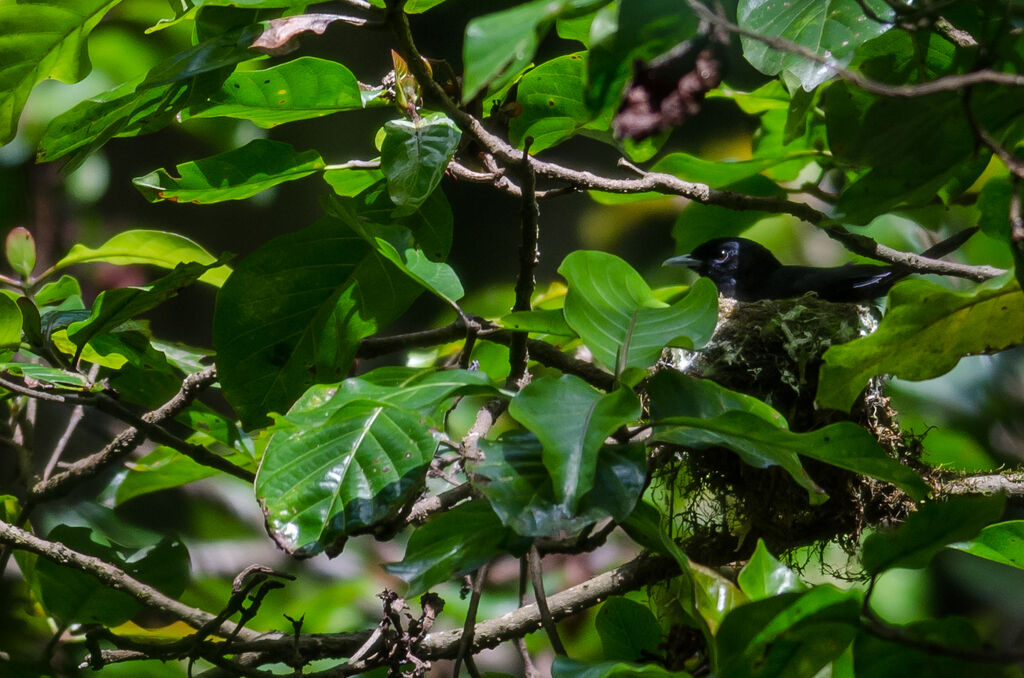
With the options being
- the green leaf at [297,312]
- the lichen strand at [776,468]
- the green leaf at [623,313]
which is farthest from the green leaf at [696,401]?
the lichen strand at [776,468]

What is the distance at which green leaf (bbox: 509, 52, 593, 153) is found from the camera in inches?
73.9

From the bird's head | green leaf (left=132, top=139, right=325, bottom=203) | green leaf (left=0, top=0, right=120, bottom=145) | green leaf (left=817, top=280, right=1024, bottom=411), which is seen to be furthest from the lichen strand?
green leaf (left=0, top=0, right=120, bottom=145)

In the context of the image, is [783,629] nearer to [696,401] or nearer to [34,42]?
[696,401]

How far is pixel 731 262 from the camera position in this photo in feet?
11.5

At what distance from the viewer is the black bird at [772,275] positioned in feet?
9.23

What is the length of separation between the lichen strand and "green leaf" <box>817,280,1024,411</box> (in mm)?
641

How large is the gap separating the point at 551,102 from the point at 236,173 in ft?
2.21

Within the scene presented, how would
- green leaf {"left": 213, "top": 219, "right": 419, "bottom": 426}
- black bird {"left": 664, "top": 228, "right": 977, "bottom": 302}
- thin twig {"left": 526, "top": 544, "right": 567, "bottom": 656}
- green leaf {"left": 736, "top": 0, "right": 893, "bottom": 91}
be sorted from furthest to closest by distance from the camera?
black bird {"left": 664, "top": 228, "right": 977, "bottom": 302}
green leaf {"left": 213, "top": 219, "right": 419, "bottom": 426}
green leaf {"left": 736, "top": 0, "right": 893, "bottom": 91}
thin twig {"left": 526, "top": 544, "right": 567, "bottom": 656}

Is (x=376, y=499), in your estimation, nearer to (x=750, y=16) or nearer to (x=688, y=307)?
(x=688, y=307)

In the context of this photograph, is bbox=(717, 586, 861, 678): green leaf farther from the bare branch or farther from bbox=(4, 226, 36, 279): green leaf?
bbox=(4, 226, 36, 279): green leaf

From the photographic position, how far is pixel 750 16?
159 centimetres

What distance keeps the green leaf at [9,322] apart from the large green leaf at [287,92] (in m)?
0.58

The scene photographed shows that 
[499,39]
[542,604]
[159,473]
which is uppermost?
[499,39]

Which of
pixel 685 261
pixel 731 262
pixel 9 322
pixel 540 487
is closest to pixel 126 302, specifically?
pixel 9 322
